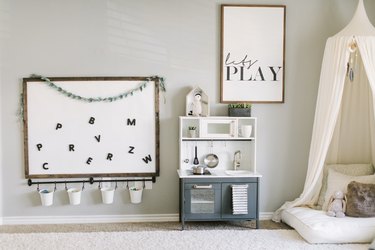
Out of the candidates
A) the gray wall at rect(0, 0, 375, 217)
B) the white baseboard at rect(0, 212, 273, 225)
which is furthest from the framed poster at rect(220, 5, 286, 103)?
the white baseboard at rect(0, 212, 273, 225)

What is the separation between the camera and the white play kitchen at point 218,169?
12.9ft

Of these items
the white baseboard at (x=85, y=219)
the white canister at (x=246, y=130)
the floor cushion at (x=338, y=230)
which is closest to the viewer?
the floor cushion at (x=338, y=230)

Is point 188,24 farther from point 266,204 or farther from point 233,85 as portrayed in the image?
point 266,204

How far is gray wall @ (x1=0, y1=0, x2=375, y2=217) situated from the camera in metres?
4.14

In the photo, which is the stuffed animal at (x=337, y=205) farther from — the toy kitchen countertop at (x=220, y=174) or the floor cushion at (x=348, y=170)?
the toy kitchen countertop at (x=220, y=174)

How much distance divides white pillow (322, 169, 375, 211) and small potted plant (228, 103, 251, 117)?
111cm

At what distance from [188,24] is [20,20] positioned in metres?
1.78

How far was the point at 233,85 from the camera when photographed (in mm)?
4273

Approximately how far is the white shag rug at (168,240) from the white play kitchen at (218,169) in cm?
21

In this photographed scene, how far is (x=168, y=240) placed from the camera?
12.0 ft

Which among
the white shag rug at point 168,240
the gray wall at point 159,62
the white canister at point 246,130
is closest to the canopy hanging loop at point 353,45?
the gray wall at point 159,62

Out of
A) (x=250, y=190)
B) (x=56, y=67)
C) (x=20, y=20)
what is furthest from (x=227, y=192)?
(x=20, y=20)

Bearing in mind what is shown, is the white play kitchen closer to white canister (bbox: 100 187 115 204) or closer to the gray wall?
the gray wall

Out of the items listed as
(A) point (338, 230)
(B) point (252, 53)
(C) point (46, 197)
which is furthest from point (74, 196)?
(A) point (338, 230)
